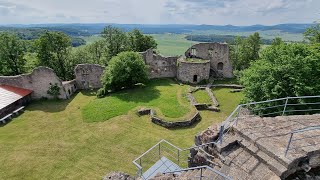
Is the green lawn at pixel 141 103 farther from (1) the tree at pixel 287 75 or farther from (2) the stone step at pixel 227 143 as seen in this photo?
(2) the stone step at pixel 227 143

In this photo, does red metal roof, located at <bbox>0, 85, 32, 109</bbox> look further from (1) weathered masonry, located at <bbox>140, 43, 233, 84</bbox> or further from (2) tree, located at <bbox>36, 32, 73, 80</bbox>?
(1) weathered masonry, located at <bbox>140, 43, 233, 84</bbox>

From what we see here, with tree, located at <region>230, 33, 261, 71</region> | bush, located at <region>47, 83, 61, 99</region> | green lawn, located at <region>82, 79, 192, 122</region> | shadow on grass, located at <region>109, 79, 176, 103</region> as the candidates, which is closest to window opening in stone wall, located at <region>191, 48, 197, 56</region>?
shadow on grass, located at <region>109, 79, 176, 103</region>

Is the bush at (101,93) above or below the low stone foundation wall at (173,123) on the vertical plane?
above

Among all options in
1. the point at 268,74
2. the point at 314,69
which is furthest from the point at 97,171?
the point at 314,69

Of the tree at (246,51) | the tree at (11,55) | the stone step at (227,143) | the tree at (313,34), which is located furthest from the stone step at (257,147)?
the tree at (11,55)

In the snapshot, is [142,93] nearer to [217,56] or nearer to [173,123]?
[173,123]
